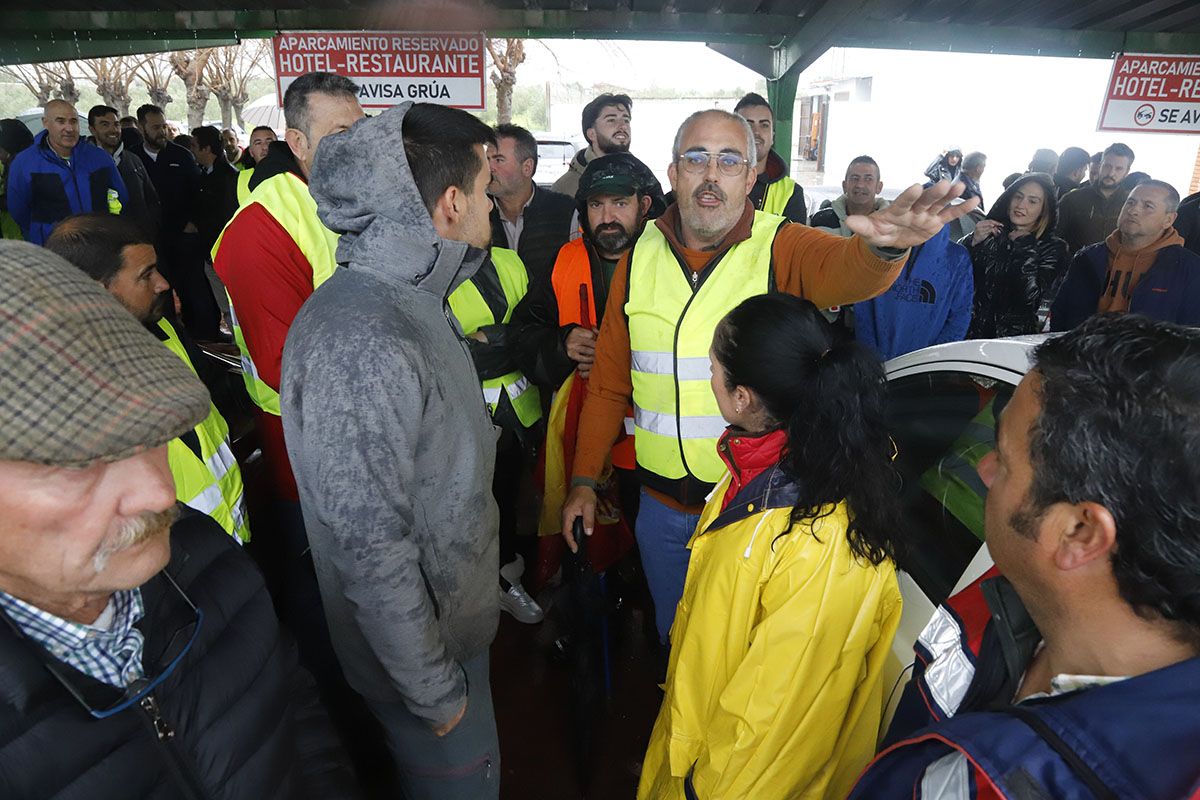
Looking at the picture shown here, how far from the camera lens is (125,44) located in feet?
21.4

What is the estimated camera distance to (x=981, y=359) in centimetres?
185

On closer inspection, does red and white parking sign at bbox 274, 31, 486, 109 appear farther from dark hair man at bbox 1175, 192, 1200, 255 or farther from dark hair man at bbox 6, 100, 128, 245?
dark hair man at bbox 1175, 192, 1200, 255

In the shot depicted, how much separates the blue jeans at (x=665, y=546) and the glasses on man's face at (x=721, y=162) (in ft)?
3.56

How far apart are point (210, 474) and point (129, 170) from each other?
655cm

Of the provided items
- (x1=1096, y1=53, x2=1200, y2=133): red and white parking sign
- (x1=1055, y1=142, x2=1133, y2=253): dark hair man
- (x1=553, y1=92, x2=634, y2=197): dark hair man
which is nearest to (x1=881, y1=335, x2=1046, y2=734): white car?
(x1=553, y1=92, x2=634, y2=197): dark hair man

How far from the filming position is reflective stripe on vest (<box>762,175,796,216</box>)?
160 inches

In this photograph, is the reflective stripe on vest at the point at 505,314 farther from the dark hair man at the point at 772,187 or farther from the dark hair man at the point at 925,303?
the dark hair man at the point at 925,303

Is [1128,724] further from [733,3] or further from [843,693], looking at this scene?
[733,3]

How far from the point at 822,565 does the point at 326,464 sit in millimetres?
1032

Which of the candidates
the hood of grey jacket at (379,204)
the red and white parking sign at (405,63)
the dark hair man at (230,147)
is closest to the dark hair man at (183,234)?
the red and white parking sign at (405,63)

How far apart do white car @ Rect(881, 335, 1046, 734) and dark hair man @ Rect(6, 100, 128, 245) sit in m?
6.65

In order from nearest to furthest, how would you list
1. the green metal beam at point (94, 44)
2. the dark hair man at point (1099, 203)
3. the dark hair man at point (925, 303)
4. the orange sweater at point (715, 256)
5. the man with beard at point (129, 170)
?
the orange sweater at point (715, 256), the dark hair man at point (925, 303), the green metal beam at point (94, 44), the dark hair man at point (1099, 203), the man with beard at point (129, 170)

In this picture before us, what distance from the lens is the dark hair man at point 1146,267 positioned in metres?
4.30

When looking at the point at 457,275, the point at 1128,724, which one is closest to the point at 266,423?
the point at 457,275
